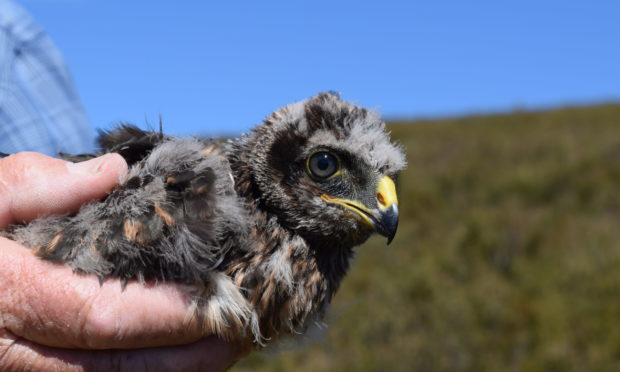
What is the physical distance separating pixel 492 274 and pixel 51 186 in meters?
11.8

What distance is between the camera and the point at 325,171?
3240 mm

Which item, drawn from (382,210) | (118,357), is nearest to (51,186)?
(118,357)

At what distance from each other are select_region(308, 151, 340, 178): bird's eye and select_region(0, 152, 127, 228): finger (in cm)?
100

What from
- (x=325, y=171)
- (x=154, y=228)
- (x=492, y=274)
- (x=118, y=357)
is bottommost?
(x=492, y=274)

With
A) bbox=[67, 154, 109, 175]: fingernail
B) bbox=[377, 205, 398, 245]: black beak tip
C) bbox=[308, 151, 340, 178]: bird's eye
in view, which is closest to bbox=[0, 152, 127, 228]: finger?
bbox=[67, 154, 109, 175]: fingernail

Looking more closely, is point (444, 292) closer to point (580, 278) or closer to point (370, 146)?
point (580, 278)

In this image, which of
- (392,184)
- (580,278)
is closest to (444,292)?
(580,278)

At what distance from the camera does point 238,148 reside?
3.25 metres

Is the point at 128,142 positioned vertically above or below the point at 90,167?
above

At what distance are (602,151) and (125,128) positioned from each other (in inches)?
759

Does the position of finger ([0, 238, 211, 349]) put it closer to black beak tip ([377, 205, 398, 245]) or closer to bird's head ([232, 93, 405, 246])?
bird's head ([232, 93, 405, 246])

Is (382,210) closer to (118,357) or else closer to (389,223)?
(389,223)

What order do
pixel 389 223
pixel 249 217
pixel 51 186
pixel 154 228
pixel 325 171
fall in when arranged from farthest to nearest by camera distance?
Answer: 1. pixel 325 171
2. pixel 389 223
3. pixel 249 217
4. pixel 51 186
5. pixel 154 228

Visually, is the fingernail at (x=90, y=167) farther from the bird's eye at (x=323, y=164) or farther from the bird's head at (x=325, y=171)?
the bird's eye at (x=323, y=164)
